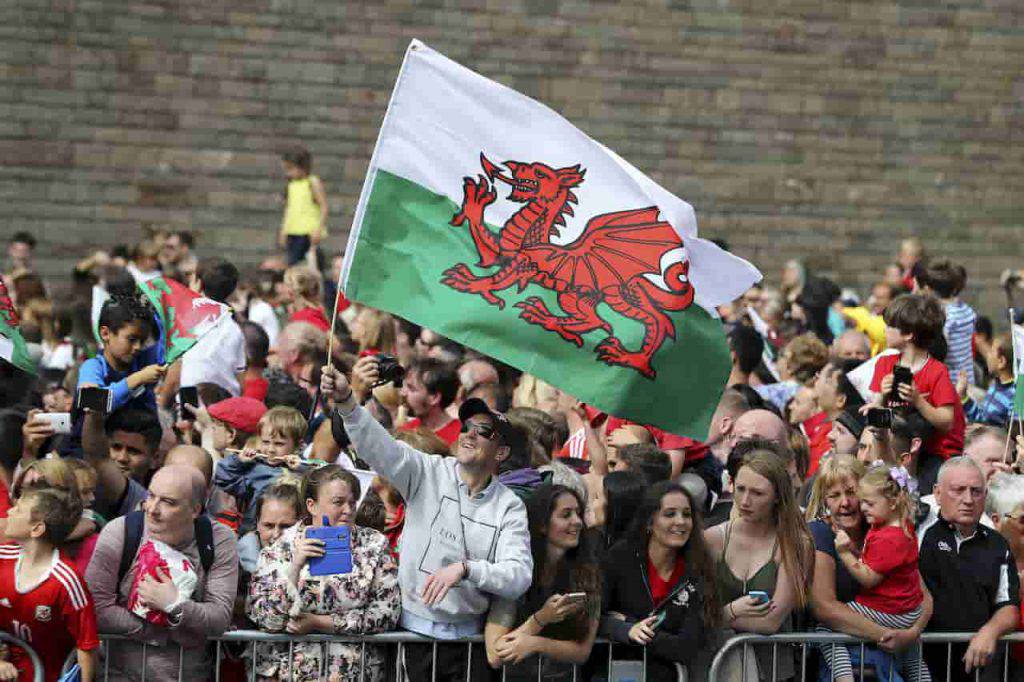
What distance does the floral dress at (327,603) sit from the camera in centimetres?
635

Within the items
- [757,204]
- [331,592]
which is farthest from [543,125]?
[757,204]

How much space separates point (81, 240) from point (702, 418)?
13.3 meters

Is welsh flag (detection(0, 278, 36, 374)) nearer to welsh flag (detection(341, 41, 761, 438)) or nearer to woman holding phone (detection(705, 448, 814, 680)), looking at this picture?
welsh flag (detection(341, 41, 761, 438))

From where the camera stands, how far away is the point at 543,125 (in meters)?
6.88

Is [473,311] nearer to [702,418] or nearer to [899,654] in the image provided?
[702,418]

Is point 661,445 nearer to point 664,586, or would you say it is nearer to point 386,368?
point 664,586

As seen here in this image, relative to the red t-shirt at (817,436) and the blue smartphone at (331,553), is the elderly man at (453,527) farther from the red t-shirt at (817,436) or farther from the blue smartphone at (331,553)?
the red t-shirt at (817,436)

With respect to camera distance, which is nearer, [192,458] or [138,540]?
[138,540]

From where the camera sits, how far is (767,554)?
684 centimetres

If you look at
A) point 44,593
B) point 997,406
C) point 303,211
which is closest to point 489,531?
point 44,593

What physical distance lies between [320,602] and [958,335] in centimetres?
546

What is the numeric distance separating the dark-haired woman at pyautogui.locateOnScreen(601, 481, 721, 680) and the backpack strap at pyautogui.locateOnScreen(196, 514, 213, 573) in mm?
1445

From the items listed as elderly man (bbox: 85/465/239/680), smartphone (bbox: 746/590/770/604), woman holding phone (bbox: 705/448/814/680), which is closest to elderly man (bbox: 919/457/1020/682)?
woman holding phone (bbox: 705/448/814/680)

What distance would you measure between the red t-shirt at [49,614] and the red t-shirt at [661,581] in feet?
6.58
